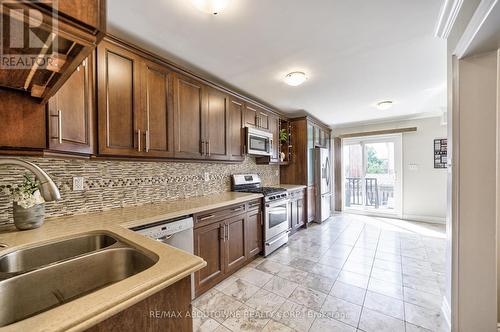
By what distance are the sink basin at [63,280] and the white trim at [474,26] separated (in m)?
2.06

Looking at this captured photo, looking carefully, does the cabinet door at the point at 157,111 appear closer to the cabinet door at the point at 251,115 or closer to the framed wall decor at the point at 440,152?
the cabinet door at the point at 251,115

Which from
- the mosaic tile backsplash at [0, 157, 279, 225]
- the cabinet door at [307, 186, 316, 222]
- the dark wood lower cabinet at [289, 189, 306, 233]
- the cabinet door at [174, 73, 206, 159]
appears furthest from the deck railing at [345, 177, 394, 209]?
the cabinet door at [174, 73, 206, 159]

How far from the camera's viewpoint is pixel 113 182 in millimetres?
1882

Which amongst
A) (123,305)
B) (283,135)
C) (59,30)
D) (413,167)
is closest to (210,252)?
(123,305)

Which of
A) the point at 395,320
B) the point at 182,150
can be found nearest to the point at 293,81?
the point at 182,150

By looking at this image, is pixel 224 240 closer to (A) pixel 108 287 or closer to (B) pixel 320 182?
(A) pixel 108 287

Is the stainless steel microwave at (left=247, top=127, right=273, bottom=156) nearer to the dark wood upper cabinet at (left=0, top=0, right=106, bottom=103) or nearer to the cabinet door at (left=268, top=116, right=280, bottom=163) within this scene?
the cabinet door at (left=268, top=116, right=280, bottom=163)

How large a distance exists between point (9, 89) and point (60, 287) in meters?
1.06

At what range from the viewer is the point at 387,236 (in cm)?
375

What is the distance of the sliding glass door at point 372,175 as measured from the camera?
198 inches

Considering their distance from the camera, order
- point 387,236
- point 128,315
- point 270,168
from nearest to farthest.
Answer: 1. point 128,315
2. point 387,236
3. point 270,168

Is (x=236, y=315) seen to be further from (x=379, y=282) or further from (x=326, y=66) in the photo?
(x=326, y=66)

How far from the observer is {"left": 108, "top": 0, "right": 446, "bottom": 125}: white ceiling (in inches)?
58.9

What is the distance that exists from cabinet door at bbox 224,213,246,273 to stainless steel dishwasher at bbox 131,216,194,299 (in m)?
0.51
